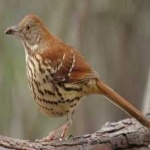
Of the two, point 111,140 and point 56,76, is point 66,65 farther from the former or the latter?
point 111,140

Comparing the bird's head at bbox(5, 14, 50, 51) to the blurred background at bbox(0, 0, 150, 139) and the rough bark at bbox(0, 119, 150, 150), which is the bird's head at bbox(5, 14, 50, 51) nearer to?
the blurred background at bbox(0, 0, 150, 139)

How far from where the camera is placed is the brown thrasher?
6164 mm

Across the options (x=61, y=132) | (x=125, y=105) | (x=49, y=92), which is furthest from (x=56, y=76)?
(x=125, y=105)

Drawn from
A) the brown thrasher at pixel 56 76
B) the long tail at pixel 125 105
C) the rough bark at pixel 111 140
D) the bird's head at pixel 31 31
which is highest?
the bird's head at pixel 31 31

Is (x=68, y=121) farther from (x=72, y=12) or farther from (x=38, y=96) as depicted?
(x=72, y=12)

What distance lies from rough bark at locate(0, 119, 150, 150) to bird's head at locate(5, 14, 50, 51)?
87 cm

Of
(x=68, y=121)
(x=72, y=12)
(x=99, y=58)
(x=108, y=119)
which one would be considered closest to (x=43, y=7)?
(x=72, y=12)

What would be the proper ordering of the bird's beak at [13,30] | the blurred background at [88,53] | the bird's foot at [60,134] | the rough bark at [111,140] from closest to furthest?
the rough bark at [111,140] < the bird's foot at [60,134] < the bird's beak at [13,30] < the blurred background at [88,53]

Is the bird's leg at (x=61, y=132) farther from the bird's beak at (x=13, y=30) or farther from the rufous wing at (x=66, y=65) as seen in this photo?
the bird's beak at (x=13, y=30)

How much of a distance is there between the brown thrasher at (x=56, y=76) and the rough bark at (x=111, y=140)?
10 cm

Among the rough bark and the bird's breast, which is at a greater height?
the bird's breast

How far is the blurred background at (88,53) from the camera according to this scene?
290 inches

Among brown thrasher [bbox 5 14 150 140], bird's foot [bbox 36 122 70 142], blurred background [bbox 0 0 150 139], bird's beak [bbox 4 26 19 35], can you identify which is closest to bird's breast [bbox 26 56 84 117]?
brown thrasher [bbox 5 14 150 140]

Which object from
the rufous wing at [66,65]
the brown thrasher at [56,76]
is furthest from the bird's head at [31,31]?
the rufous wing at [66,65]
